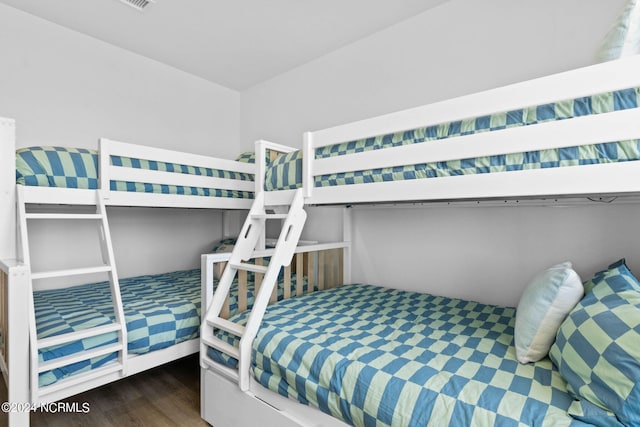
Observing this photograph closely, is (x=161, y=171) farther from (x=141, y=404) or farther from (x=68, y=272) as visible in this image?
(x=141, y=404)

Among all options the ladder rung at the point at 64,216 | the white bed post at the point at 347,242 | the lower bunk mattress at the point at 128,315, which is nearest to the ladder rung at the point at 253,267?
the lower bunk mattress at the point at 128,315

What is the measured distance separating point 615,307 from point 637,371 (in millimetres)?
234

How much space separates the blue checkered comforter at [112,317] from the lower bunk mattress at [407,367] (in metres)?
0.35

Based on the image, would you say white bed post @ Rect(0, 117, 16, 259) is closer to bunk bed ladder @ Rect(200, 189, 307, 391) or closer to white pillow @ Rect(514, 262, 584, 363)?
bunk bed ladder @ Rect(200, 189, 307, 391)

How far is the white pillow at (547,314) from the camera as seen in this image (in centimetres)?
117

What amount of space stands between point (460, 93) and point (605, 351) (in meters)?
1.77

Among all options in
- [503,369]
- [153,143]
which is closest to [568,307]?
[503,369]

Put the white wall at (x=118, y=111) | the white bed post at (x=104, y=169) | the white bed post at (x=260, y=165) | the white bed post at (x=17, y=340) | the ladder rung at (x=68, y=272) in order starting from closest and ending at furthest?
1. the white bed post at (x=17, y=340)
2. the ladder rung at (x=68, y=272)
3. the white bed post at (x=104, y=169)
4. the white bed post at (x=260, y=165)
5. the white wall at (x=118, y=111)

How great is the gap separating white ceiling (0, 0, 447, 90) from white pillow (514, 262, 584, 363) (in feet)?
6.65

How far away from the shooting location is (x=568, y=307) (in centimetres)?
117

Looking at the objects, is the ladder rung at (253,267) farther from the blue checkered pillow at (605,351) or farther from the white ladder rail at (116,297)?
the blue checkered pillow at (605,351)

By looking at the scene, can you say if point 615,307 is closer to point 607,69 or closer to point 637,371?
point 637,371

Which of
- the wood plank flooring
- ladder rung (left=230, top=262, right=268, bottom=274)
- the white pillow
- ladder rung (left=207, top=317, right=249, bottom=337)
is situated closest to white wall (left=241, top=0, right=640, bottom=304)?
the white pillow

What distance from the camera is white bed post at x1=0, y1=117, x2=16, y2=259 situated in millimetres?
1631
